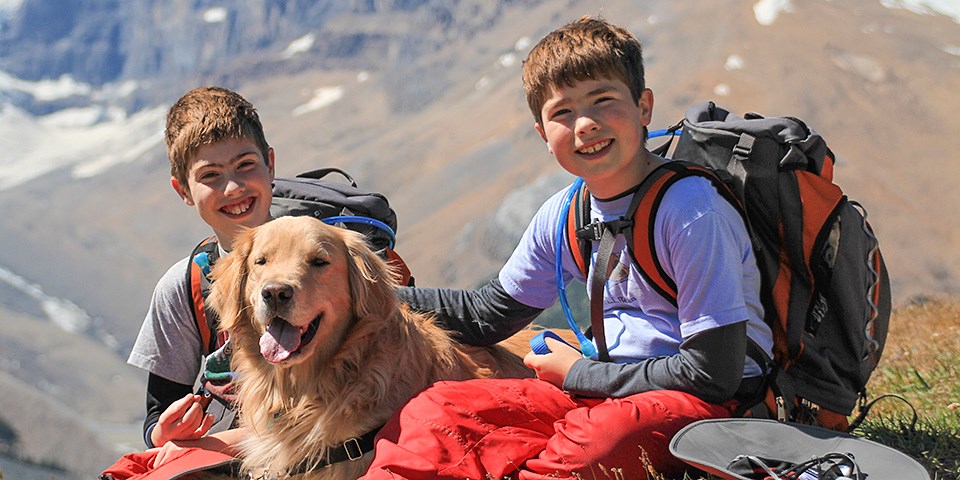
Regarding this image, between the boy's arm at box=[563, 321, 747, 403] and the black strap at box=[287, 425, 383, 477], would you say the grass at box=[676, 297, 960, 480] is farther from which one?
the black strap at box=[287, 425, 383, 477]

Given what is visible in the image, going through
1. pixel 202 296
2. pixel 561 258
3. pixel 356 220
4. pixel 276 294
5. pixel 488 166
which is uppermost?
pixel 488 166

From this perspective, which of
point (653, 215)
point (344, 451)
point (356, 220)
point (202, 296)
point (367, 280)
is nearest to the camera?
point (653, 215)

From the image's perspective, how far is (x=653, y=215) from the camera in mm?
3828

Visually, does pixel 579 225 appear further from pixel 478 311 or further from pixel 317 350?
pixel 317 350

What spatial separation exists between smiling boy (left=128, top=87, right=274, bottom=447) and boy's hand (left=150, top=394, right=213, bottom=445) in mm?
106

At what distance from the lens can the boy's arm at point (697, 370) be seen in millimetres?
3660

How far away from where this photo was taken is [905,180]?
99.9 meters

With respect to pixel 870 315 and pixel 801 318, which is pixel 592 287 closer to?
pixel 801 318

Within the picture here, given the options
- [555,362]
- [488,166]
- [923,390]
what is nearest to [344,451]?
[555,362]

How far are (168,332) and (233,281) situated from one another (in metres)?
0.76

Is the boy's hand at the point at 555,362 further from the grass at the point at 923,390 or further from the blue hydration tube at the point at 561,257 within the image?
the grass at the point at 923,390

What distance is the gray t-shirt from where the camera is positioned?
190 inches

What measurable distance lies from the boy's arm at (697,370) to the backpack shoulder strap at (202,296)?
210 centimetres

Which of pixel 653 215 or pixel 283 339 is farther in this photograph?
pixel 283 339
